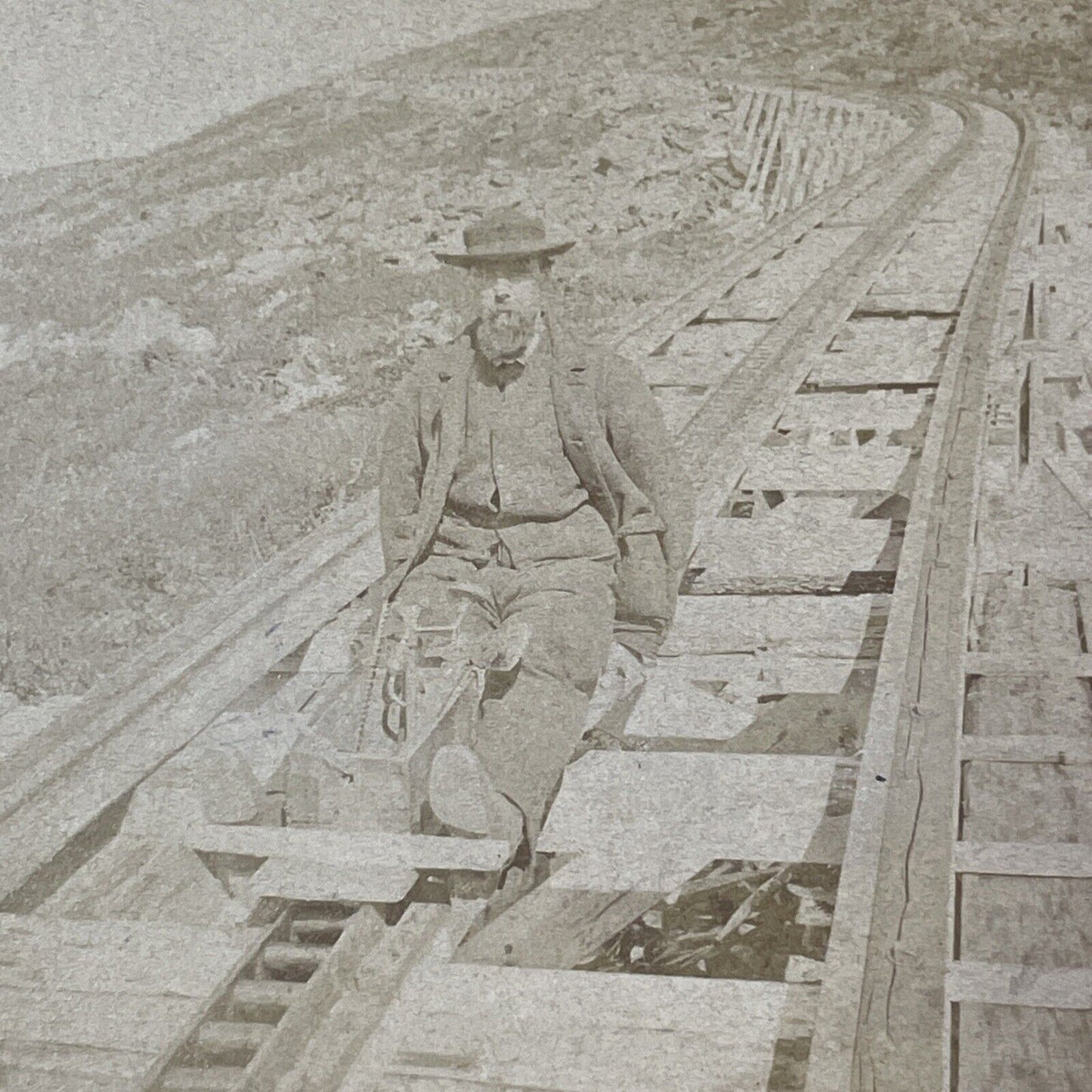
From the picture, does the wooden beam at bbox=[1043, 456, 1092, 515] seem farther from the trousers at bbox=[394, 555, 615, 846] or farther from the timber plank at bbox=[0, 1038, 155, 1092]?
the timber plank at bbox=[0, 1038, 155, 1092]

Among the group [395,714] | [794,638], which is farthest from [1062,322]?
[395,714]

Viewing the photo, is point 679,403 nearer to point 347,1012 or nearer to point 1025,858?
point 1025,858

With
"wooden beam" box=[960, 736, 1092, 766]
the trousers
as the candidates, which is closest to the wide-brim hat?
the trousers

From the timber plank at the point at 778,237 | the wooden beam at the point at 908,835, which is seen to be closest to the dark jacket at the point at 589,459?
the wooden beam at the point at 908,835

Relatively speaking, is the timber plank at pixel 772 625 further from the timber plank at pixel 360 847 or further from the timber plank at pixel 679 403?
the timber plank at pixel 679 403

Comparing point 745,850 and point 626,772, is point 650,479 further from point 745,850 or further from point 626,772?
point 745,850

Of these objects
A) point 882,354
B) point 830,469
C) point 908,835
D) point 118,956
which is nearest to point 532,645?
point 908,835
